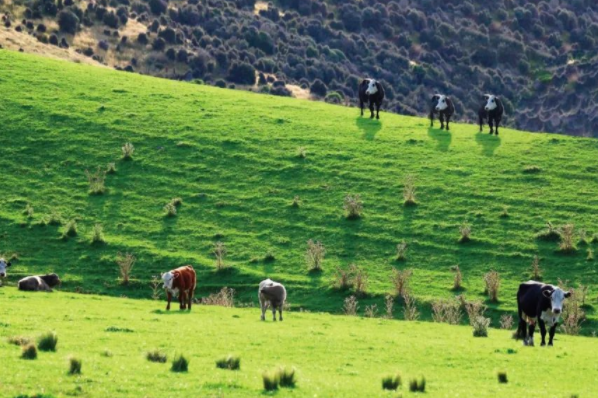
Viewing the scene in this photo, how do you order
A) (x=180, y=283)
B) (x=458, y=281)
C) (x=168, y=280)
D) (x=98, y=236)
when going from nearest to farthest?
(x=168, y=280)
(x=180, y=283)
(x=458, y=281)
(x=98, y=236)

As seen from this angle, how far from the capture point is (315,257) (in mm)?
42312

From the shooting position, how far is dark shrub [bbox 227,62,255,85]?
357ft

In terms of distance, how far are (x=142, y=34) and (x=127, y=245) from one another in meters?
72.5

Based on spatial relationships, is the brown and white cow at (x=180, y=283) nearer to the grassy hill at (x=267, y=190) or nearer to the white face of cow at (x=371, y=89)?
the grassy hill at (x=267, y=190)

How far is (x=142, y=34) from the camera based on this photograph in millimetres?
113625

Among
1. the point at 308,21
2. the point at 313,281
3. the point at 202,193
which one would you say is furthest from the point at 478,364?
the point at 308,21

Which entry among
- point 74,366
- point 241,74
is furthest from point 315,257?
point 241,74

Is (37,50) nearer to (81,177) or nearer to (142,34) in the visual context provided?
(142,34)

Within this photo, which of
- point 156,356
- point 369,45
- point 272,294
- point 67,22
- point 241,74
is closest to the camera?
point 156,356

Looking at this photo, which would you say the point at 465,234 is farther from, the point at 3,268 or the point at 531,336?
the point at 3,268

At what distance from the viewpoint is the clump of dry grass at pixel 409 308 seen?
36.9m

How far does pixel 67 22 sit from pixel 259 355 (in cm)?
8859

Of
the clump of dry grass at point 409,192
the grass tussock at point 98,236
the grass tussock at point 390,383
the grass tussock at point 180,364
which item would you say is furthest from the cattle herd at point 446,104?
the grass tussock at point 180,364

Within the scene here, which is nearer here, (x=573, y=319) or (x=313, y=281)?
(x=573, y=319)
